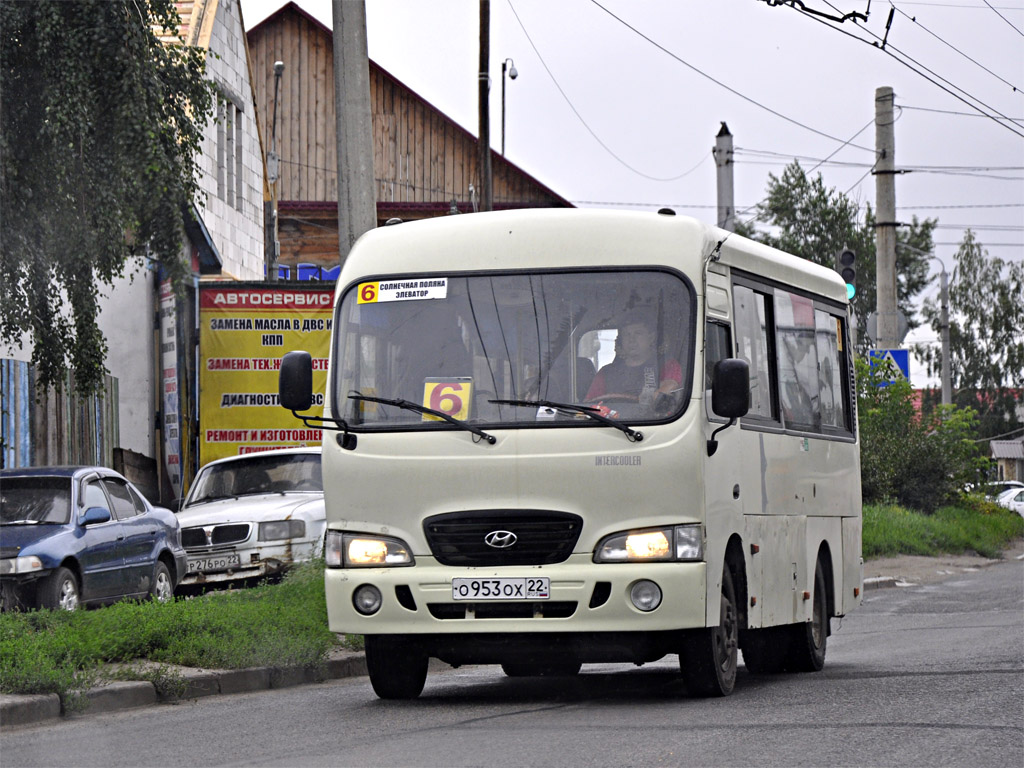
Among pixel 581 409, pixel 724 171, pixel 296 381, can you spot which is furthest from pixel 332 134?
pixel 581 409

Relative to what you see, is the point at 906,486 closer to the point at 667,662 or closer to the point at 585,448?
the point at 667,662

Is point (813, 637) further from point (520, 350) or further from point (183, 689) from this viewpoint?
point (183, 689)

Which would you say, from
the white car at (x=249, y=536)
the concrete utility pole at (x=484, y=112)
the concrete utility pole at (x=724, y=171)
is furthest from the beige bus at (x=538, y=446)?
the concrete utility pole at (x=484, y=112)

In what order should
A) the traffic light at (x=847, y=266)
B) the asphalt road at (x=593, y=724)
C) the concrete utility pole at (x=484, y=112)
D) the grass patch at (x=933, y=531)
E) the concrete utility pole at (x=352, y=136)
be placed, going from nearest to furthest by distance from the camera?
the asphalt road at (x=593, y=724)
the concrete utility pole at (x=352, y=136)
the traffic light at (x=847, y=266)
the grass patch at (x=933, y=531)
the concrete utility pole at (x=484, y=112)

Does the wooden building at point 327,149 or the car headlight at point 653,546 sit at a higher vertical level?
the wooden building at point 327,149

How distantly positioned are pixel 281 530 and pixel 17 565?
3.73 m

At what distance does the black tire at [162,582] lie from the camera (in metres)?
16.2

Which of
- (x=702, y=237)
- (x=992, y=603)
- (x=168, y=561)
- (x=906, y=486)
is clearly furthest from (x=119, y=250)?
(x=906, y=486)

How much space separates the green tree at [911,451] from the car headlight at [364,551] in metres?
24.2

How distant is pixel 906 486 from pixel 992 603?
14449 mm

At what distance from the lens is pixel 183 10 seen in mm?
30984

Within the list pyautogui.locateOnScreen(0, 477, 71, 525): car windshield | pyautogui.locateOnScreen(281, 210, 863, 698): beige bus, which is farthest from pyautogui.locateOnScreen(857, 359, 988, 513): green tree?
pyautogui.locateOnScreen(281, 210, 863, 698): beige bus

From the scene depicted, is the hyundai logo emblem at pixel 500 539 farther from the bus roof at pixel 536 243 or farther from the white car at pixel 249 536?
the white car at pixel 249 536

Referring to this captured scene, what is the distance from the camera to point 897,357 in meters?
29.3
